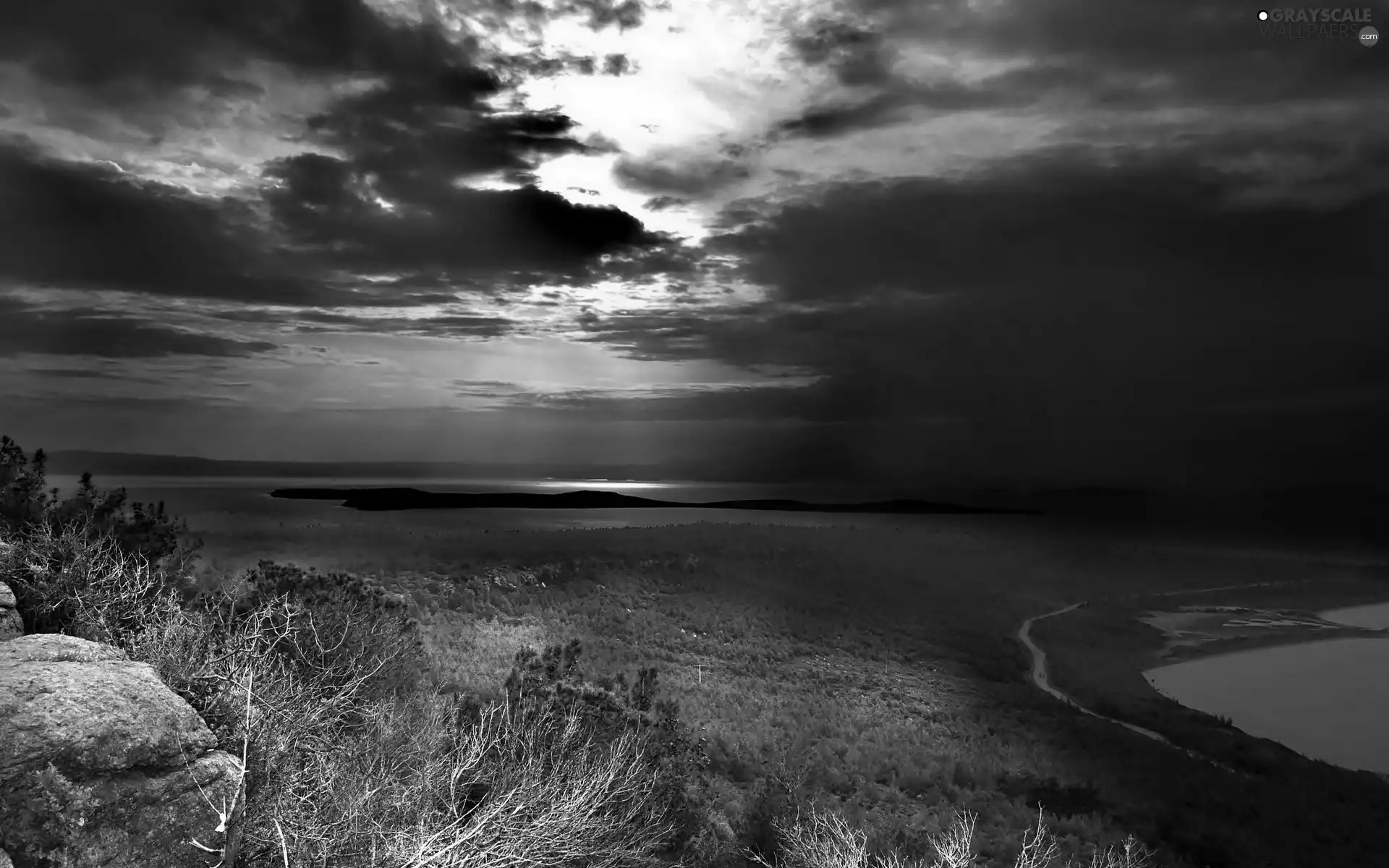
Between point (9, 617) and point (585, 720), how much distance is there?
14257 mm

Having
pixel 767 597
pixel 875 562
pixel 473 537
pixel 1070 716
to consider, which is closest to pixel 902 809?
pixel 1070 716

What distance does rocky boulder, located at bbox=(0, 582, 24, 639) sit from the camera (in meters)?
13.5

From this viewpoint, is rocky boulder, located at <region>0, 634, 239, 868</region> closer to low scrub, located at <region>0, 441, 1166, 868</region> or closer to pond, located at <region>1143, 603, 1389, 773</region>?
low scrub, located at <region>0, 441, 1166, 868</region>

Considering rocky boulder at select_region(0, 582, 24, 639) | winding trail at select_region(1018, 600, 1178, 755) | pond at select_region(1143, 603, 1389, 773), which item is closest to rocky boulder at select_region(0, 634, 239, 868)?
rocky boulder at select_region(0, 582, 24, 639)

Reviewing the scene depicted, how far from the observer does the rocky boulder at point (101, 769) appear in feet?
29.3

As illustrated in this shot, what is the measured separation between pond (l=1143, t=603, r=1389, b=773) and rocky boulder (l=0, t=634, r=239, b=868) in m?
59.8

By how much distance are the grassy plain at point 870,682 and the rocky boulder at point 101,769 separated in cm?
1540

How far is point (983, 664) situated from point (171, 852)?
2186 inches

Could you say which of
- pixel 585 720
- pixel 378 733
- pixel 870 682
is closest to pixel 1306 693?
pixel 870 682

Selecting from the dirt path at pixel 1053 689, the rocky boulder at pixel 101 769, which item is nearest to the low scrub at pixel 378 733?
the rocky boulder at pixel 101 769

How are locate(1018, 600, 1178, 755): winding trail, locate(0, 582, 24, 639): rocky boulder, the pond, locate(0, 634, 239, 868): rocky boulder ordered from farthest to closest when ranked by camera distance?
the pond → locate(1018, 600, 1178, 755): winding trail → locate(0, 582, 24, 639): rocky boulder → locate(0, 634, 239, 868): rocky boulder

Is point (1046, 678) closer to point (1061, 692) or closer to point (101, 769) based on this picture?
point (1061, 692)

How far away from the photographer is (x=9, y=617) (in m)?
13.8

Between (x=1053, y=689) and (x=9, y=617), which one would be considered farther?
(x=1053, y=689)
